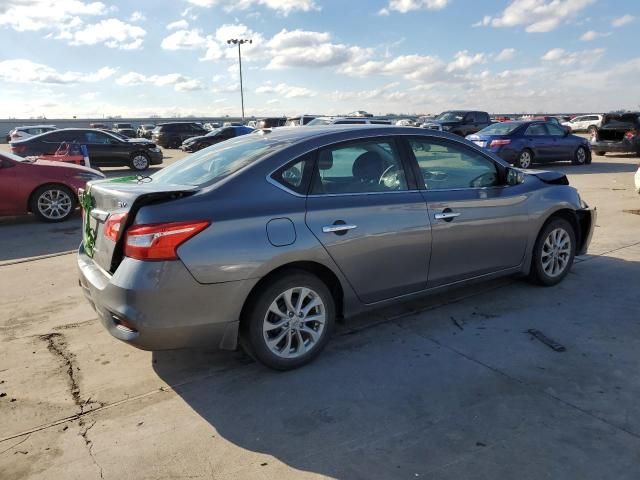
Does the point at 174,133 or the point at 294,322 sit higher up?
the point at 174,133

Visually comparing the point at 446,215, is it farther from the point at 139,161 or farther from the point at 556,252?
the point at 139,161

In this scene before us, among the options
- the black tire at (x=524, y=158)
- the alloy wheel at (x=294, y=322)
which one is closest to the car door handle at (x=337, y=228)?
the alloy wheel at (x=294, y=322)

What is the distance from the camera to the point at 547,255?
5.11 metres

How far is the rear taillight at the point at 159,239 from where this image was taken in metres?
3.04

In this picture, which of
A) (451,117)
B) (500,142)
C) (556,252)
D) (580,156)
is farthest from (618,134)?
(556,252)

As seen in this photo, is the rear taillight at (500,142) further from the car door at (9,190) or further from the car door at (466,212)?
the car door at (9,190)

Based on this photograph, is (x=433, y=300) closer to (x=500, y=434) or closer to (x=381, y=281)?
(x=381, y=281)

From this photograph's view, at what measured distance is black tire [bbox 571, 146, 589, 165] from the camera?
17703 mm

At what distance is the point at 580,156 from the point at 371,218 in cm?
1666

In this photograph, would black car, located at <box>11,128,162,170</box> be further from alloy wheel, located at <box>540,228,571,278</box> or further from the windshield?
alloy wheel, located at <box>540,228,571,278</box>

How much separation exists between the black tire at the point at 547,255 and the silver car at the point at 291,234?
270 millimetres

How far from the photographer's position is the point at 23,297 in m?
5.29

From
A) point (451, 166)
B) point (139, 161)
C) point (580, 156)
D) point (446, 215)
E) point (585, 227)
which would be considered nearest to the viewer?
point (446, 215)

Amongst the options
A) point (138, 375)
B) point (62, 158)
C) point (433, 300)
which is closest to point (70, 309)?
point (138, 375)
